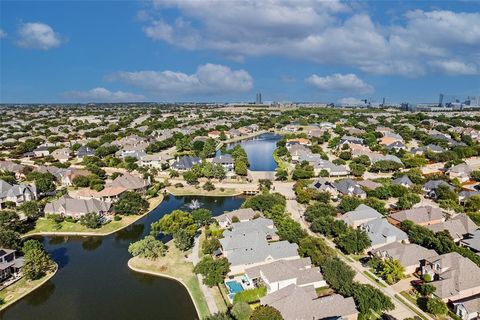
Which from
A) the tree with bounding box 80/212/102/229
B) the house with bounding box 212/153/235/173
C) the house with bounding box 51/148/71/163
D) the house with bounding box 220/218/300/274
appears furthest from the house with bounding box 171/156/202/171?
the house with bounding box 220/218/300/274

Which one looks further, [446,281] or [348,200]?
[348,200]

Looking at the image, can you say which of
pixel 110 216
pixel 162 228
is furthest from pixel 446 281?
pixel 110 216

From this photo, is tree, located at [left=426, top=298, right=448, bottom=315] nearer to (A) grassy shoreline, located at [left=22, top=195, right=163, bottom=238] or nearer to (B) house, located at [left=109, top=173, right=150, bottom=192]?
(A) grassy shoreline, located at [left=22, top=195, right=163, bottom=238]

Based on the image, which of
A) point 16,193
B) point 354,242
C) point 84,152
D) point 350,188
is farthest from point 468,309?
point 84,152

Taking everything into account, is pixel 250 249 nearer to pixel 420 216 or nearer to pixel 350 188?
pixel 420 216

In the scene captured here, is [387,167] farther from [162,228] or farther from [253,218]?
[162,228]
